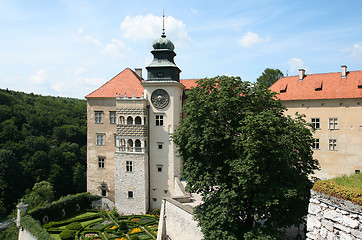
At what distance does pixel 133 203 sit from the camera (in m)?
28.9

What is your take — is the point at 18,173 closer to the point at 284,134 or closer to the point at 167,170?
the point at 167,170

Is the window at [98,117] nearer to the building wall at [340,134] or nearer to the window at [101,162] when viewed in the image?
the window at [101,162]

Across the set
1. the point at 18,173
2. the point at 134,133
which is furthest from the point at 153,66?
the point at 18,173

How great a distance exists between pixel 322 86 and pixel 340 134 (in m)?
5.19

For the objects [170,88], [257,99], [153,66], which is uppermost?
[153,66]

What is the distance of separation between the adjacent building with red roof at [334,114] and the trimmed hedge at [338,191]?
20278 millimetres

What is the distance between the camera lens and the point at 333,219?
7.24 m

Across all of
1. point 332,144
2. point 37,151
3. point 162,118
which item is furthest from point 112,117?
point 37,151

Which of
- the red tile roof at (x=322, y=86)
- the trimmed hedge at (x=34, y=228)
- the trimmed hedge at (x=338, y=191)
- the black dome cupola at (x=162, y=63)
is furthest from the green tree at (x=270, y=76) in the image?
the trimmed hedge at (x=338, y=191)

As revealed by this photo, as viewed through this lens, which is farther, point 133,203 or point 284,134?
point 133,203

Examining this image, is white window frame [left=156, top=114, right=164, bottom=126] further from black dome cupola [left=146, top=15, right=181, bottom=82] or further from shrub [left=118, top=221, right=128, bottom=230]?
shrub [left=118, top=221, right=128, bottom=230]

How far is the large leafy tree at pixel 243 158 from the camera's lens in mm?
13938

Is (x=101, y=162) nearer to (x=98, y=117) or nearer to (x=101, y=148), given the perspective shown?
(x=101, y=148)

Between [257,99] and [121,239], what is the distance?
16.6 meters
